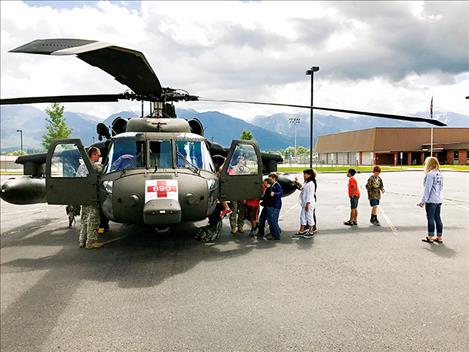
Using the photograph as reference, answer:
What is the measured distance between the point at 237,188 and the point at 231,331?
3.63 m

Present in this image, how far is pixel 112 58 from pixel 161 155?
250 centimetres

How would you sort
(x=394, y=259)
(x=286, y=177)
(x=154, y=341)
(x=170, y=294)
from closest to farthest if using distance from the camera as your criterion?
(x=154, y=341) < (x=170, y=294) < (x=394, y=259) < (x=286, y=177)

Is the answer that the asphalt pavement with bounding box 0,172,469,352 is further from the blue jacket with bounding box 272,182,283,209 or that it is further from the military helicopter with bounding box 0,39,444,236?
the military helicopter with bounding box 0,39,444,236

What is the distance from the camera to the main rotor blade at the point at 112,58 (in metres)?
3.16

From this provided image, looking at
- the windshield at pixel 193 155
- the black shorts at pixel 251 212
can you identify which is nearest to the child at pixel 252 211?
the black shorts at pixel 251 212

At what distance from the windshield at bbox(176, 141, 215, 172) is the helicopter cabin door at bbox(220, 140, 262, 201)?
1.26ft

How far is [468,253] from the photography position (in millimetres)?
6531

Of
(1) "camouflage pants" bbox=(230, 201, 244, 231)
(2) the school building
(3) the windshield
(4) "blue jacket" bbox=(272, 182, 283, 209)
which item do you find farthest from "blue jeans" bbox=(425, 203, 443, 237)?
(2) the school building

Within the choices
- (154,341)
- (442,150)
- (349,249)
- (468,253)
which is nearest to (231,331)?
(154,341)

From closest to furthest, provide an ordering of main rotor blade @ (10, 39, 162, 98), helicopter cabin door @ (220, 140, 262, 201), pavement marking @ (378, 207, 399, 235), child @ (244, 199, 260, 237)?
main rotor blade @ (10, 39, 162, 98) < helicopter cabin door @ (220, 140, 262, 201) < child @ (244, 199, 260, 237) < pavement marking @ (378, 207, 399, 235)

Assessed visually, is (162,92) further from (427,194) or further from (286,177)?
(427,194)

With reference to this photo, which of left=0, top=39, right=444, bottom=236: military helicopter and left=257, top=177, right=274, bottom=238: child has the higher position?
left=0, top=39, right=444, bottom=236: military helicopter

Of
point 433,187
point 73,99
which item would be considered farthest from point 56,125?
point 433,187

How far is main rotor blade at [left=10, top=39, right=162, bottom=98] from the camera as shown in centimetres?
316
